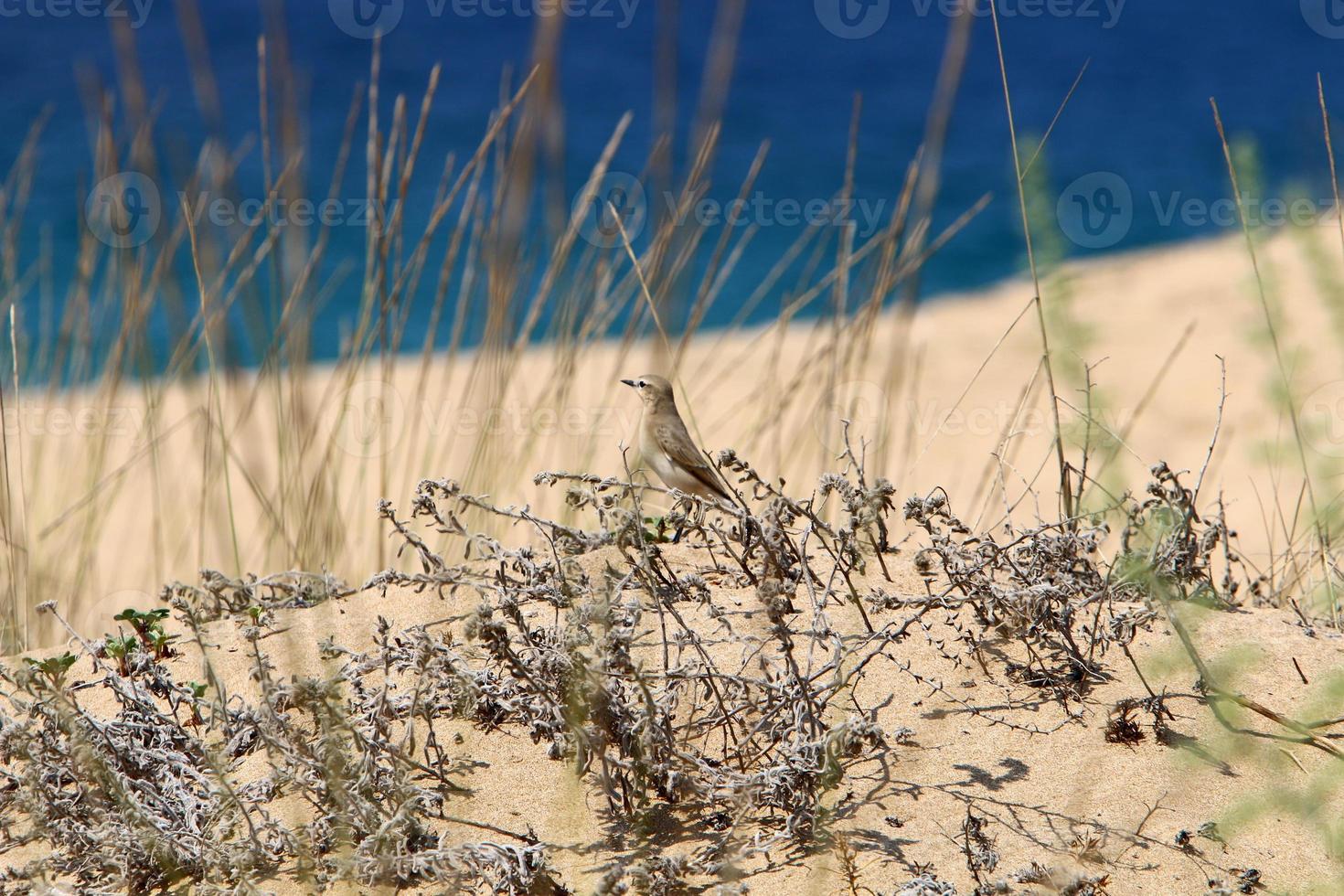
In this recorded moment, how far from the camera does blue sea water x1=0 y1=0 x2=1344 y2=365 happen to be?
655 inches

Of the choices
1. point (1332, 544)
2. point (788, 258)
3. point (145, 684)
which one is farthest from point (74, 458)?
point (1332, 544)

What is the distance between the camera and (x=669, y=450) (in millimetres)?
4418

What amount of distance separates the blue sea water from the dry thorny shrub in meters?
12.4

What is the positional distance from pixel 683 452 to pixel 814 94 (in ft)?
56.8

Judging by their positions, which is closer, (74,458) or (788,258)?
(788,258)

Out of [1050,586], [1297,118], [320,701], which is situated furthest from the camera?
[1297,118]

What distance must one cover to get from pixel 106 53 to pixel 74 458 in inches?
593

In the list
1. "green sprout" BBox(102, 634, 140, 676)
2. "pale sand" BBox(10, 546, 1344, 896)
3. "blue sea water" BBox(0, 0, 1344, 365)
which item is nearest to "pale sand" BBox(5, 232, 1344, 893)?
"pale sand" BBox(10, 546, 1344, 896)

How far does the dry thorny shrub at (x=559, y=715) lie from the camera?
2.00 metres

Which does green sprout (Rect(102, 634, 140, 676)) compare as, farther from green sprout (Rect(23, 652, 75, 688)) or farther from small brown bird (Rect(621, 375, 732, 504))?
small brown bird (Rect(621, 375, 732, 504))

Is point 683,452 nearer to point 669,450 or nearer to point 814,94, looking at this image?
point 669,450

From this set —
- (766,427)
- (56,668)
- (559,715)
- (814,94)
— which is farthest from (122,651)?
(814,94)

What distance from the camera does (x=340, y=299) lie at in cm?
1641

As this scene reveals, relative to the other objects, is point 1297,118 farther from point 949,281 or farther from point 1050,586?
point 949,281
